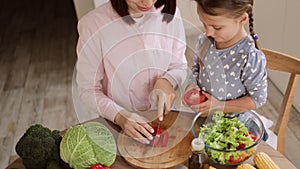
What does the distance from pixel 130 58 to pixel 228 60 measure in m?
0.34

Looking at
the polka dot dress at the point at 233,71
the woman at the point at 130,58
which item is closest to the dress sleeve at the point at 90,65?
the woman at the point at 130,58

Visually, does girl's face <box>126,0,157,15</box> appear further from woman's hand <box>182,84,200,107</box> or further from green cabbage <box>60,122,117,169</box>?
green cabbage <box>60,122,117,169</box>

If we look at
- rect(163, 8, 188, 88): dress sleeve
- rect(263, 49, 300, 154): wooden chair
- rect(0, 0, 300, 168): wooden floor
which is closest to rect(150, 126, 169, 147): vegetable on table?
rect(163, 8, 188, 88): dress sleeve

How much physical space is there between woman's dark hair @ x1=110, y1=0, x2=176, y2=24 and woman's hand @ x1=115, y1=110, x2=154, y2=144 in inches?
12.7

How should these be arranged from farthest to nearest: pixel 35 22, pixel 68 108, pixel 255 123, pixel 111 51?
pixel 35 22 → pixel 68 108 → pixel 111 51 → pixel 255 123

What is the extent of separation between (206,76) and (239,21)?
0.84ft

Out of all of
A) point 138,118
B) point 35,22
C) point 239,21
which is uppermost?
point 239,21

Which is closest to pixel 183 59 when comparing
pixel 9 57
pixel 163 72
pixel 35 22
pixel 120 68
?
pixel 163 72

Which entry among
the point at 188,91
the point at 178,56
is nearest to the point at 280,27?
the point at 178,56

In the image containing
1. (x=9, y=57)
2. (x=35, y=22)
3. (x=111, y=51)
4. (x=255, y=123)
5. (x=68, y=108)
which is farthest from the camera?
(x=35, y=22)

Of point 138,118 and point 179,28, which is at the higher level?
point 179,28

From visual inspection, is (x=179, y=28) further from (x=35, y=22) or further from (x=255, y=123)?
(x=35, y=22)

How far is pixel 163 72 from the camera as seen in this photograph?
1436 mm

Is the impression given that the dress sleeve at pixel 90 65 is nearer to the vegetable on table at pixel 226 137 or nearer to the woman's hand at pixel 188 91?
the woman's hand at pixel 188 91
